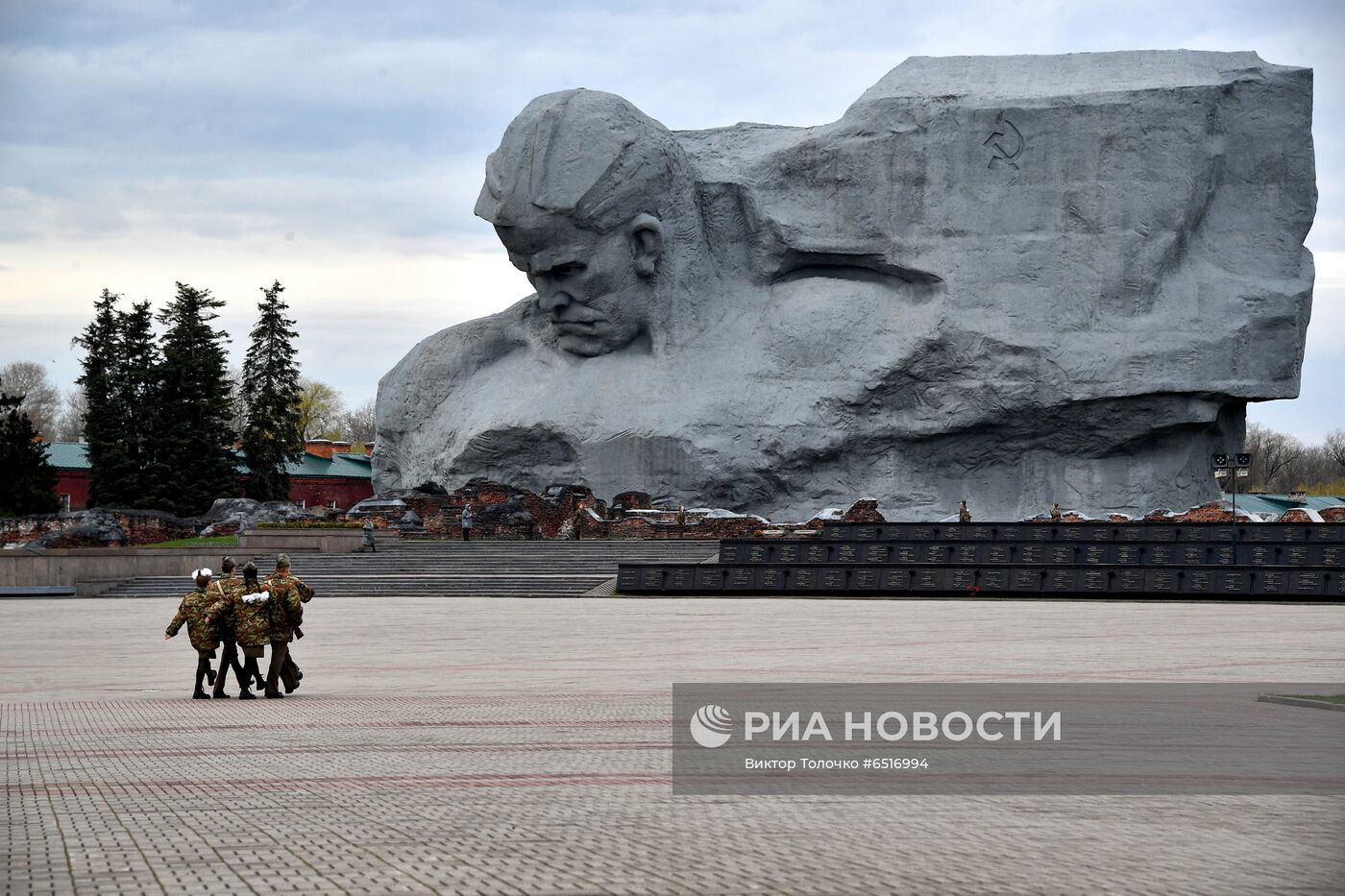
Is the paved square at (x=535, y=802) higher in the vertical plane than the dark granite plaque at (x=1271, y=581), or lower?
lower

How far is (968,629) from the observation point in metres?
13.7

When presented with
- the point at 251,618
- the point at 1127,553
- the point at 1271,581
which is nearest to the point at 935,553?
the point at 1127,553

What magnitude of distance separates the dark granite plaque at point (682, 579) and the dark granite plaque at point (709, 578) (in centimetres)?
7

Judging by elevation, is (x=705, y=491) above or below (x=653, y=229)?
below

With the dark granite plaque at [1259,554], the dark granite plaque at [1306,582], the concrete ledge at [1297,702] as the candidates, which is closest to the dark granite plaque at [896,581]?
the dark granite plaque at [1259,554]

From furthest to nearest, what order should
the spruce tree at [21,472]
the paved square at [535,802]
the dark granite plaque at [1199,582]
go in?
the spruce tree at [21,472] → the dark granite plaque at [1199,582] → the paved square at [535,802]

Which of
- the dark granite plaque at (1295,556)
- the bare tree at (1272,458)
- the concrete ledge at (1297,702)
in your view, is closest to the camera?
the concrete ledge at (1297,702)

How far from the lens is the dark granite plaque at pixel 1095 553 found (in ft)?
65.2

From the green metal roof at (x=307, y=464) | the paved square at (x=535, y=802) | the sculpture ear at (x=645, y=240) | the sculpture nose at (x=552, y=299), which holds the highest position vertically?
the sculpture ear at (x=645, y=240)

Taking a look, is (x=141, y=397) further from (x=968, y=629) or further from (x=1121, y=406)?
(x=968, y=629)

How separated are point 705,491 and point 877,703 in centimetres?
2155

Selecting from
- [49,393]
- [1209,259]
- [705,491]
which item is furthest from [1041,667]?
[49,393]

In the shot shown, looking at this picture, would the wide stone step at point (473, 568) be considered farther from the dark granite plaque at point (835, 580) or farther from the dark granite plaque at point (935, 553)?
the dark granite plaque at point (935, 553)

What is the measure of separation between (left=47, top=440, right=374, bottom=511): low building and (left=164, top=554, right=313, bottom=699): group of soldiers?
37.5 meters
